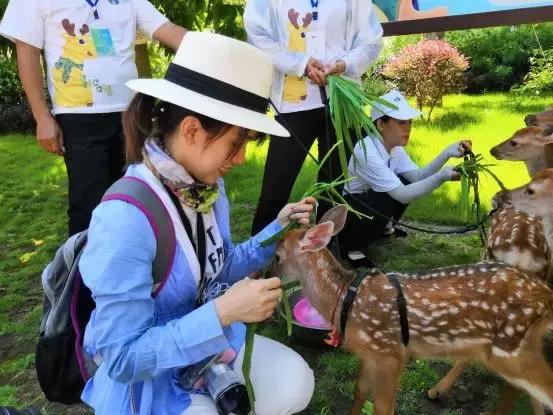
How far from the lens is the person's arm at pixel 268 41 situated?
373cm

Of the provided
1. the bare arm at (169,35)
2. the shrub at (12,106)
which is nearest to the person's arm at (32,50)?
the bare arm at (169,35)

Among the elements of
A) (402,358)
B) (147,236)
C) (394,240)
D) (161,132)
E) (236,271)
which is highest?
(161,132)

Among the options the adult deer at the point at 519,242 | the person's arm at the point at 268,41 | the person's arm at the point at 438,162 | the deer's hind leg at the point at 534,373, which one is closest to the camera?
the deer's hind leg at the point at 534,373

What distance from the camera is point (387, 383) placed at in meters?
2.64

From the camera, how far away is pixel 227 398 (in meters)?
2.14

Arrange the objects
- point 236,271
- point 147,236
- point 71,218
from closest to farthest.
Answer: point 147,236
point 236,271
point 71,218

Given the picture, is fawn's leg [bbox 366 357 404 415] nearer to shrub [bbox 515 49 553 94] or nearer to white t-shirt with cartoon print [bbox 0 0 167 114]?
white t-shirt with cartoon print [bbox 0 0 167 114]

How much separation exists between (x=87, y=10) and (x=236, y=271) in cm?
191

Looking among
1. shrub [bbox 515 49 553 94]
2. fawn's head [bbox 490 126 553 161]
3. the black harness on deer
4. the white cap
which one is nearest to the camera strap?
the black harness on deer

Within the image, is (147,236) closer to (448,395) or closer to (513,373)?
(513,373)

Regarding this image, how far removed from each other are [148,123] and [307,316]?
6.03ft

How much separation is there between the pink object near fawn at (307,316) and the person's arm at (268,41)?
5.06 feet

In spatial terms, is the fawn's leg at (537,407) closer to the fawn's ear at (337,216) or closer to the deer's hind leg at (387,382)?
the deer's hind leg at (387,382)

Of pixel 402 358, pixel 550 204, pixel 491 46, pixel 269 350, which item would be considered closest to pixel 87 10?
pixel 269 350
